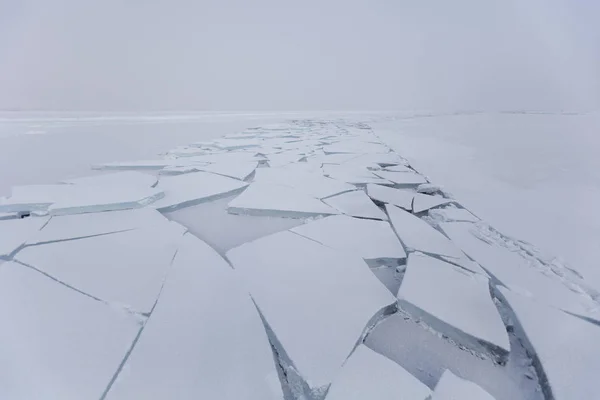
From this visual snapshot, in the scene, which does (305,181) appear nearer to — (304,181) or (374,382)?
(304,181)

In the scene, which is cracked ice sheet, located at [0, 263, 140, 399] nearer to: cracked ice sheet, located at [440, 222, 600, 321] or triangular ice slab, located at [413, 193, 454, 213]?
cracked ice sheet, located at [440, 222, 600, 321]

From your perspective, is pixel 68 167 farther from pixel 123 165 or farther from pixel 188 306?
pixel 188 306

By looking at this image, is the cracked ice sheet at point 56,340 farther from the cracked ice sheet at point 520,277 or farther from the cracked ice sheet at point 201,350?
the cracked ice sheet at point 520,277

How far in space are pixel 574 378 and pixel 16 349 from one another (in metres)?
1.12

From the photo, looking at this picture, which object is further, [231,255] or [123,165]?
[123,165]

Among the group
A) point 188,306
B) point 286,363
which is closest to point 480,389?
point 286,363

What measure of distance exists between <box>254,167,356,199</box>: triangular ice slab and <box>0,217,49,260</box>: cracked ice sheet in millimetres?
1094

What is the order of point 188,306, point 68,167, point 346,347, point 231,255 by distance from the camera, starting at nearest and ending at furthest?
point 346,347, point 188,306, point 231,255, point 68,167

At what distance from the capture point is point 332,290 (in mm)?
759

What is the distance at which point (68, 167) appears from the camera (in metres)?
2.08

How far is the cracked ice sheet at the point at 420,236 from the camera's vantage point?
3.22ft

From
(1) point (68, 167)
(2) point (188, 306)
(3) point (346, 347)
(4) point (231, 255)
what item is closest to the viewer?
(3) point (346, 347)

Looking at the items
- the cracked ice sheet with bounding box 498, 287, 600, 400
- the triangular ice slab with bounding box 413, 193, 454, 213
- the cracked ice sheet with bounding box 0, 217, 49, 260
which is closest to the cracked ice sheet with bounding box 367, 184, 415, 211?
the triangular ice slab with bounding box 413, 193, 454, 213

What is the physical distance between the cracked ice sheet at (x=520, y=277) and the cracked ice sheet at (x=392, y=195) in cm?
36
